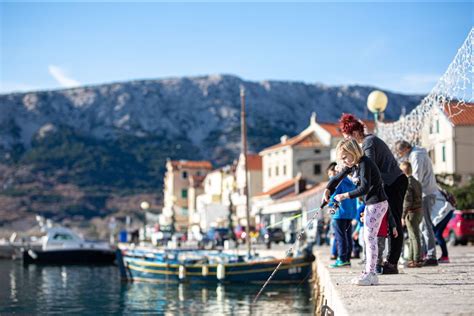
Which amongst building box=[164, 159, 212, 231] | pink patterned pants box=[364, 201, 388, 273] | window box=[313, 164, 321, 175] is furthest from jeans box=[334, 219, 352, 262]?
building box=[164, 159, 212, 231]

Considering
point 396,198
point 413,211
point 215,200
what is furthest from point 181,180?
point 396,198

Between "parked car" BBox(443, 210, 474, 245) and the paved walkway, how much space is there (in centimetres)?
2107

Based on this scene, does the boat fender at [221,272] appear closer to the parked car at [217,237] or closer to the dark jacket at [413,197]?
the dark jacket at [413,197]

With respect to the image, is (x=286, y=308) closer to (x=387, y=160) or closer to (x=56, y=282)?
(x=387, y=160)

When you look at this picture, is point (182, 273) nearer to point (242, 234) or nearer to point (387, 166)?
point (387, 166)

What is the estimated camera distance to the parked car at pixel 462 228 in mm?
32438

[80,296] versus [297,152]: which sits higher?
[297,152]

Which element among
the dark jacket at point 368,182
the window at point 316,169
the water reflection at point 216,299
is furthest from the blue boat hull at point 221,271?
the window at point 316,169

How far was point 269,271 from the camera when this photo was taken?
24906 mm

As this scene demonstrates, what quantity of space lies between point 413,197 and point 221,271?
534 inches

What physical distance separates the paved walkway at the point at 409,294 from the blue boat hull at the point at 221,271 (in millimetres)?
12158

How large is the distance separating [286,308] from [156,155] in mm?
172326

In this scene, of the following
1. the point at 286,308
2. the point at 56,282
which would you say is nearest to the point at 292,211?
the point at 56,282

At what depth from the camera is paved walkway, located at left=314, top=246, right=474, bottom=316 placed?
700 cm
